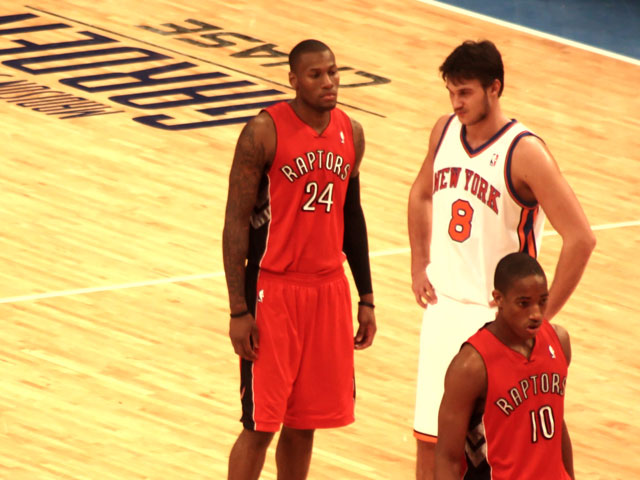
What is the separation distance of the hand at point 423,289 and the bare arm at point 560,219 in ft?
1.90

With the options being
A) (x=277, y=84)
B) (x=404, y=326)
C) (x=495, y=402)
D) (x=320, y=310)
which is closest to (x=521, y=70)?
(x=277, y=84)

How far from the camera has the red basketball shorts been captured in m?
5.51

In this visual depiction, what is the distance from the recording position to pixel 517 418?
14.0ft

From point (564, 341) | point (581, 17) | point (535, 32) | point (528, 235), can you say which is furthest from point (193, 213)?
point (581, 17)

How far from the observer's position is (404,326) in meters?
8.55

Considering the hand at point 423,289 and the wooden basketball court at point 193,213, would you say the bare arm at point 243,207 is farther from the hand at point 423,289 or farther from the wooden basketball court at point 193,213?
the wooden basketball court at point 193,213

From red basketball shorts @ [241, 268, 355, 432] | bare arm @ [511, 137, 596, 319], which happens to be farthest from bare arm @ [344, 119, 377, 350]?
bare arm @ [511, 137, 596, 319]

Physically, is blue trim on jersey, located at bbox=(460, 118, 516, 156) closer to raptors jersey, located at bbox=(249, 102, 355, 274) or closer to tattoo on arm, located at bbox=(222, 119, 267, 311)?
raptors jersey, located at bbox=(249, 102, 355, 274)

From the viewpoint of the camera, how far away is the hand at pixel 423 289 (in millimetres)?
5590

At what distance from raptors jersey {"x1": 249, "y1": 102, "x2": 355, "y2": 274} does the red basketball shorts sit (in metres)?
0.07

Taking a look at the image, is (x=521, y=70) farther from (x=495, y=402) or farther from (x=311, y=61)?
(x=495, y=402)

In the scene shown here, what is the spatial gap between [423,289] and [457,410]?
1.44 metres

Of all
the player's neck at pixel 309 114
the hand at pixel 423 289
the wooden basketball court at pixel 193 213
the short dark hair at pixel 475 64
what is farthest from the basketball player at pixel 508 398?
the wooden basketball court at pixel 193 213

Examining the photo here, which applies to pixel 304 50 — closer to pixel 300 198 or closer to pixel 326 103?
pixel 326 103
